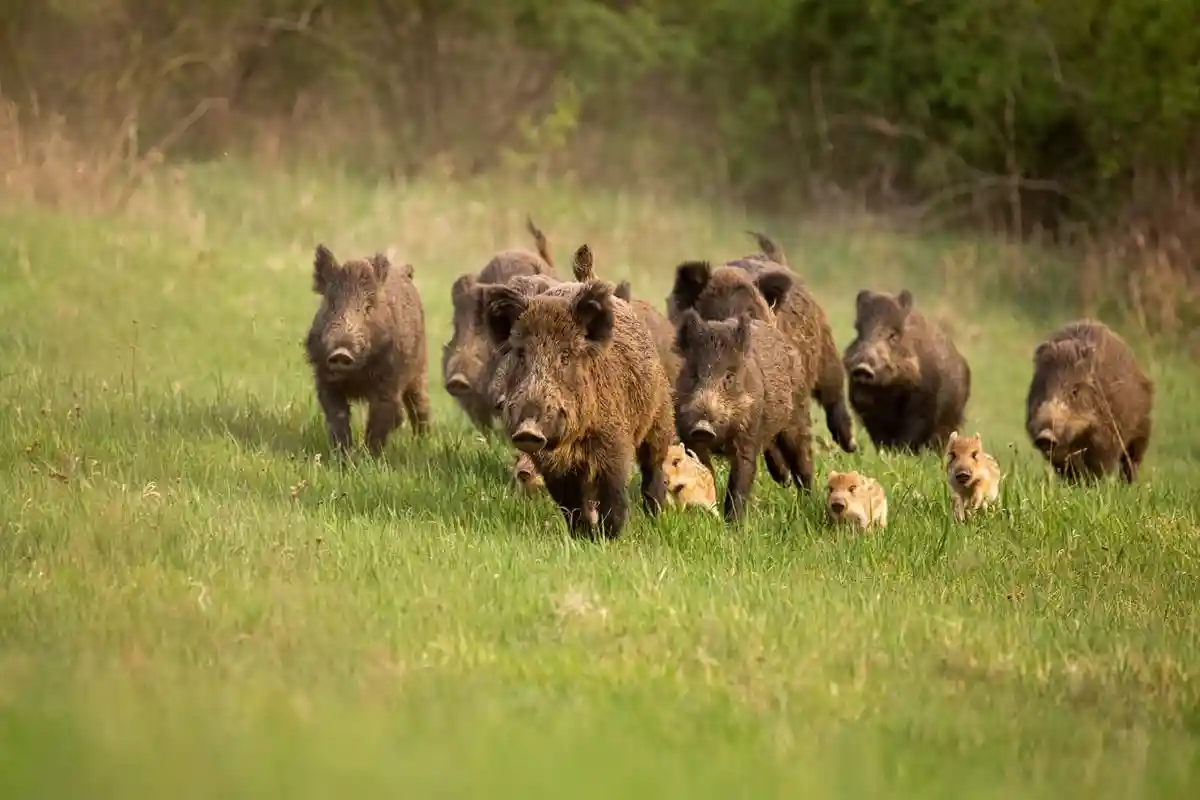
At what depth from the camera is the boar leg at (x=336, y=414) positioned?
33.9 ft

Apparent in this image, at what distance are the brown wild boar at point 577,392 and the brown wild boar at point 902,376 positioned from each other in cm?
463

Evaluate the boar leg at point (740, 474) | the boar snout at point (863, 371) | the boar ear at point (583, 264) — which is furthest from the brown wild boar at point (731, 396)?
the boar snout at point (863, 371)

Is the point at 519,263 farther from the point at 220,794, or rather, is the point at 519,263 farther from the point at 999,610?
the point at 220,794

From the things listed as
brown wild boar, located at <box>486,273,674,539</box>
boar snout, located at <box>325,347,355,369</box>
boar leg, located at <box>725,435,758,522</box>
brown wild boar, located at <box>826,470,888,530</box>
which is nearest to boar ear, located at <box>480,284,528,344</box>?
brown wild boar, located at <box>486,273,674,539</box>

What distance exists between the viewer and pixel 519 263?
36.6ft

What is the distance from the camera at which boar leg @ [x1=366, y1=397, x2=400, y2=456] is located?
10.5m

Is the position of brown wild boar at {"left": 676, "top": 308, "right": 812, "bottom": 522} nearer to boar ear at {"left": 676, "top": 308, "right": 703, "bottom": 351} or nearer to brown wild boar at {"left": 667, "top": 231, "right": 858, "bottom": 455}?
boar ear at {"left": 676, "top": 308, "right": 703, "bottom": 351}

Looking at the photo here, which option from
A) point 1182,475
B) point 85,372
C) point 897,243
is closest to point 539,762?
point 85,372

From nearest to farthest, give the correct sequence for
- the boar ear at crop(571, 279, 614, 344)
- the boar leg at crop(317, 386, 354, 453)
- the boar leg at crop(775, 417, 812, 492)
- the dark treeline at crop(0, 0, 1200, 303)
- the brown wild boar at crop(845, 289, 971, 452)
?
the boar ear at crop(571, 279, 614, 344) < the boar leg at crop(775, 417, 812, 492) < the boar leg at crop(317, 386, 354, 453) < the brown wild boar at crop(845, 289, 971, 452) < the dark treeline at crop(0, 0, 1200, 303)

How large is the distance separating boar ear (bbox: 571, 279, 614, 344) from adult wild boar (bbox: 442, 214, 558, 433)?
2.28 meters

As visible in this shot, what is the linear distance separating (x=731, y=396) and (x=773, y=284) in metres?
2.08

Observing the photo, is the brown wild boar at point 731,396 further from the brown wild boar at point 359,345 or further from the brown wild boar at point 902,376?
the brown wild boar at point 902,376

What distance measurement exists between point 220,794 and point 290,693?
1.06m

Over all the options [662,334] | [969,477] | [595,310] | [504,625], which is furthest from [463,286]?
[504,625]
